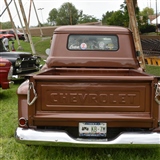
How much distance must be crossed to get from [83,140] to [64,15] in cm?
7754

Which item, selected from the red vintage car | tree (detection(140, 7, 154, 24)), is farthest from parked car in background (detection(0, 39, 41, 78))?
tree (detection(140, 7, 154, 24))

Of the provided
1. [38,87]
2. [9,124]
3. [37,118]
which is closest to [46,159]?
[37,118]

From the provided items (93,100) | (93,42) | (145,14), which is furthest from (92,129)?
(145,14)

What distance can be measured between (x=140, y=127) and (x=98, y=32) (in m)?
2.32

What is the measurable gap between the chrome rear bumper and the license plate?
0.36 feet

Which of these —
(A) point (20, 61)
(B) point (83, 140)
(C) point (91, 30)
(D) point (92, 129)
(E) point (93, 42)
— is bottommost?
(B) point (83, 140)

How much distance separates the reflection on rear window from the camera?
5.67 metres

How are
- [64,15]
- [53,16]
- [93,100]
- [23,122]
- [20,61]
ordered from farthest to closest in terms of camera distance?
[53,16] < [64,15] < [20,61] < [23,122] < [93,100]

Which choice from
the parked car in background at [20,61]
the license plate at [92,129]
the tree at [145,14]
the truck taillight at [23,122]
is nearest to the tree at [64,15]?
the tree at [145,14]

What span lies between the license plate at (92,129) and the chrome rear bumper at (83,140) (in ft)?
0.36

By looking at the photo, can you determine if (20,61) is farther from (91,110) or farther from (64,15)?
(64,15)

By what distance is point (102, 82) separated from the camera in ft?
12.7

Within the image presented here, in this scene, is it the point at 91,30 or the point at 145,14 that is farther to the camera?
the point at 145,14

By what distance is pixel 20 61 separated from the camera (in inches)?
416
